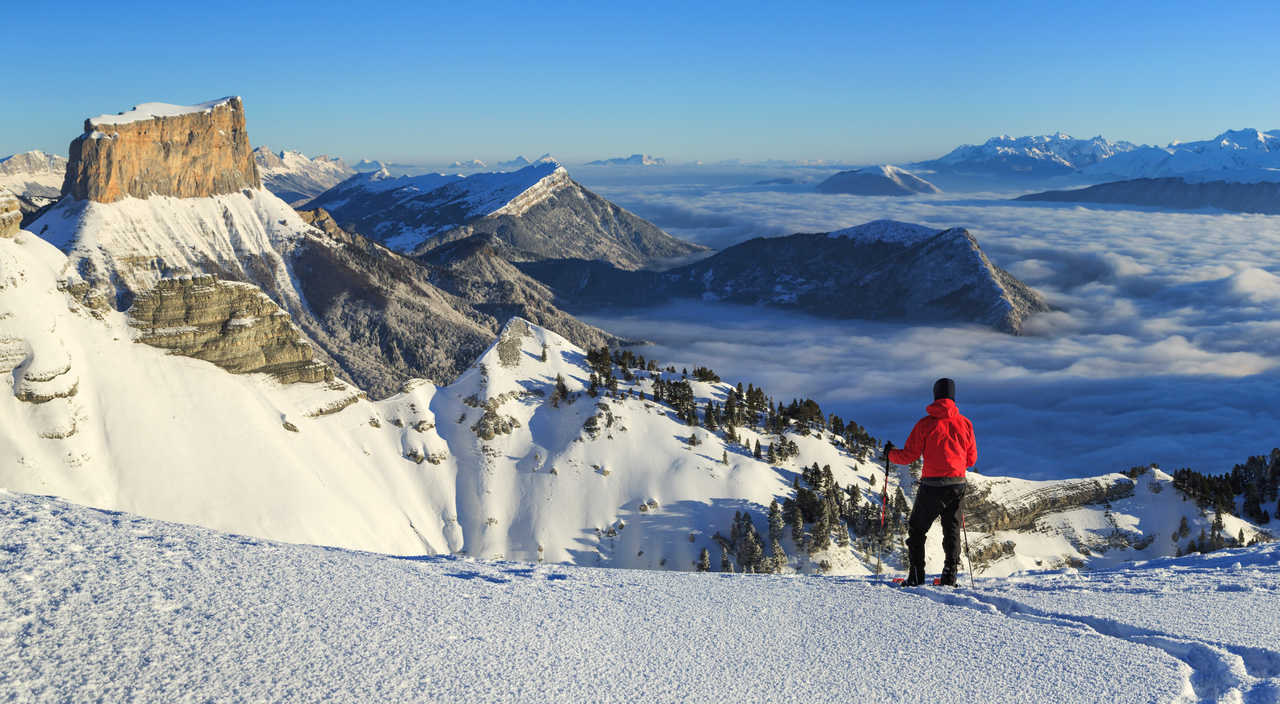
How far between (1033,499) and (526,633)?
95.3m

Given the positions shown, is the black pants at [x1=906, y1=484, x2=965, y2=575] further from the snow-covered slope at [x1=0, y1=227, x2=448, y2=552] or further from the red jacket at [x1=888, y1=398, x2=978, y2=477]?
the snow-covered slope at [x1=0, y1=227, x2=448, y2=552]

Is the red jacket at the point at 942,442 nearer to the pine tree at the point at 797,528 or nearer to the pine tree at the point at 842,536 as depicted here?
the pine tree at the point at 797,528

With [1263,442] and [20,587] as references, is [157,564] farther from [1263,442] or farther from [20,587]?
[1263,442]

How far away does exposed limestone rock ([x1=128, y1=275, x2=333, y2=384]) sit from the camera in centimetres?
7462

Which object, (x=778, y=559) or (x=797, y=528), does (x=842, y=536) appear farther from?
(x=778, y=559)

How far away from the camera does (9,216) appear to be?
82125mm

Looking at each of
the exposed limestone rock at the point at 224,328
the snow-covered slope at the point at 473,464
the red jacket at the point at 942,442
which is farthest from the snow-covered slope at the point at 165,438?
the red jacket at the point at 942,442

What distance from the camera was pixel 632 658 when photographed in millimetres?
12031

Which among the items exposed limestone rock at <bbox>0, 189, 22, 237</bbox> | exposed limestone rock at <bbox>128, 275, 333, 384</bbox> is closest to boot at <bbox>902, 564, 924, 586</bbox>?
exposed limestone rock at <bbox>128, 275, 333, 384</bbox>

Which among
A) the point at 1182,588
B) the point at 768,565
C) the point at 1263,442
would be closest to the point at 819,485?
the point at 768,565

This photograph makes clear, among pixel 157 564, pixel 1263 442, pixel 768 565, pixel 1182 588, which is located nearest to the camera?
pixel 157 564

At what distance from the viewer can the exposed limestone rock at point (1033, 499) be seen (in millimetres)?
88188

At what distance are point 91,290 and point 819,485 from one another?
79.4 metres

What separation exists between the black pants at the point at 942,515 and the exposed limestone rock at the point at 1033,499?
72978 millimetres
